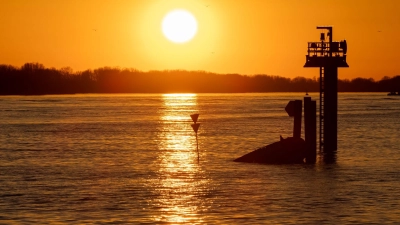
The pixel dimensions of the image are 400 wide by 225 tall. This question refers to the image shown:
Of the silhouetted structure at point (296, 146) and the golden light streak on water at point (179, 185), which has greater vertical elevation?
the silhouetted structure at point (296, 146)

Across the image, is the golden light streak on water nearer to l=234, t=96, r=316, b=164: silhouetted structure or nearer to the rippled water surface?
the rippled water surface

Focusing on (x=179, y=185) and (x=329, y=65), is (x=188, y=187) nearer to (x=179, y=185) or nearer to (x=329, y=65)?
(x=179, y=185)

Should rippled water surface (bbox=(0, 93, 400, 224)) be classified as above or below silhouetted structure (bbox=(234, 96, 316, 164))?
below

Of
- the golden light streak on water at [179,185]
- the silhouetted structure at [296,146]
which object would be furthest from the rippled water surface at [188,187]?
the silhouetted structure at [296,146]

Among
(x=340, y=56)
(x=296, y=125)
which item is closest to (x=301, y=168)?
(x=296, y=125)

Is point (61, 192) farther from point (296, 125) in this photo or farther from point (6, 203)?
point (296, 125)

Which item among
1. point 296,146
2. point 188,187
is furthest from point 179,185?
point 296,146

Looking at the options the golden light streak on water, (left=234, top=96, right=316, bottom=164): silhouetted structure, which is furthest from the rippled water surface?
(left=234, top=96, right=316, bottom=164): silhouetted structure

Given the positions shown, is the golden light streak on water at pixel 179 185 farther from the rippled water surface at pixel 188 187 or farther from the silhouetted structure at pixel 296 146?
the silhouetted structure at pixel 296 146

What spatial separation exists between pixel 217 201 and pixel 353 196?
5607 mm

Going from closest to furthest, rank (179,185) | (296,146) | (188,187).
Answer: (188,187)
(179,185)
(296,146)

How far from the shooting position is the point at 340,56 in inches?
1790

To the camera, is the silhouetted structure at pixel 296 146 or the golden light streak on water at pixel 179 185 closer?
the golden light streak on water at pixel 179 185

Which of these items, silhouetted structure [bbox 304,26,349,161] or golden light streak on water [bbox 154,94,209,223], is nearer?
golden light streak on water [bbox 154,94,209,223]
